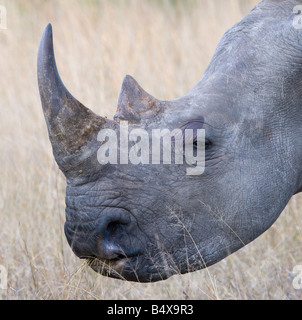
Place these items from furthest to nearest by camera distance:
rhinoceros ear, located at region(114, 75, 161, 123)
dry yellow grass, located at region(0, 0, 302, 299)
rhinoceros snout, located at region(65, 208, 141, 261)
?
dry yellow grass, located at region(0, 0, 302, 299)
rhinoceros ear, located at region(114, 75, 161, 123)
rhinoceros snout, located at region(65, 208, 141, 261)

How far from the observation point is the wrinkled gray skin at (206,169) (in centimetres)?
311

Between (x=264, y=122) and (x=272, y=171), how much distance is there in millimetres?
235

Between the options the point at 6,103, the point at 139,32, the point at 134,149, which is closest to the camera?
the point at 134,149

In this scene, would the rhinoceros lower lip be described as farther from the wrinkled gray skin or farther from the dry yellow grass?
the dry yellow grass

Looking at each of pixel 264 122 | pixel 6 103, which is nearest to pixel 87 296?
pixel 264 122

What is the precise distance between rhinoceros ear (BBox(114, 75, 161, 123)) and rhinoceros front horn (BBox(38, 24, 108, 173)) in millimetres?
284

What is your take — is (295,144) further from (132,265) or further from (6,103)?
(6,103)

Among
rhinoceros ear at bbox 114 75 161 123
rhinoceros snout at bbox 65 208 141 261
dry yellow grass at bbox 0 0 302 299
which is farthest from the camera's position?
dry yellow grass at bbox 0 0 302 299

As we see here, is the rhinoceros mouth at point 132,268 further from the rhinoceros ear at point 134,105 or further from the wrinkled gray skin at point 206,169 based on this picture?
the rhinoceros ear at point 134,105

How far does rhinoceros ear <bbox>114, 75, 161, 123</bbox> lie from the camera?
332 cm

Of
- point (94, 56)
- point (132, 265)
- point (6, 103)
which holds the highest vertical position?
point (94, 56)

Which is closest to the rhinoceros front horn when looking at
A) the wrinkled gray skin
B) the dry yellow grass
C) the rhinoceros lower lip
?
the wrinkled gray skin

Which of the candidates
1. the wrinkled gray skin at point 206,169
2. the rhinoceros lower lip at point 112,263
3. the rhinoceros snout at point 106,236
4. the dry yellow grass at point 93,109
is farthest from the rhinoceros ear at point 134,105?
the dry yellow grass at point 93,109

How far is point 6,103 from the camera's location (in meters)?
7.63
